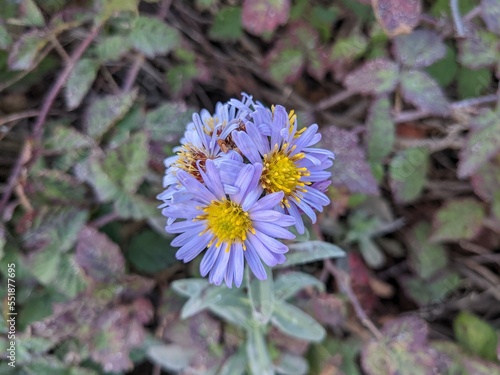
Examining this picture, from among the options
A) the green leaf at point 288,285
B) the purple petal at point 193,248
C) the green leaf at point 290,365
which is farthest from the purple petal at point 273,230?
the green leaf at point 290,365

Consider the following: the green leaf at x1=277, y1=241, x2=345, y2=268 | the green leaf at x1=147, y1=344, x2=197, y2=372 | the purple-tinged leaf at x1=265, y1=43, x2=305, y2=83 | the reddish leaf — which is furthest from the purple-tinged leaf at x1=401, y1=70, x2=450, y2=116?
the green leaf at x1=147, y1=344, x2=197, y2=372

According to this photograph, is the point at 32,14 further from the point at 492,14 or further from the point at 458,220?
the point at 458,220

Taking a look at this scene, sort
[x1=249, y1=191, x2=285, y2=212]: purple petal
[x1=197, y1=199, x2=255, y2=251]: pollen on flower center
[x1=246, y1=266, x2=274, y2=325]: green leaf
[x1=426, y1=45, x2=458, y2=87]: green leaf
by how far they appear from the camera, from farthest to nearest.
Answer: [x1=426, y1=45, x2=458, y2=87]: green leaf
[x1=246, y1=266, x2=274, y2=325]: green leaf
[x1=197, y1=199, x2=255, y2=251]: pollen on flower center
[x1=249, y1=191, x2=285, y2=212]: purple petal

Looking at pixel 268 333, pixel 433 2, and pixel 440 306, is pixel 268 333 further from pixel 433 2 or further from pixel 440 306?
pixel 433 2

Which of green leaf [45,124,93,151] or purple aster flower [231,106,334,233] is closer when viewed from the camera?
purple aster flower [231,106,334,233]

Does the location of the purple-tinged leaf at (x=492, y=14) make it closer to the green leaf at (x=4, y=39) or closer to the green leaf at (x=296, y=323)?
the green leaf at (x=296, y=323)

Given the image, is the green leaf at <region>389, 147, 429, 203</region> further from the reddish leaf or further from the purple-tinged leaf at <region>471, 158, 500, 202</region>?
the reddish leaf

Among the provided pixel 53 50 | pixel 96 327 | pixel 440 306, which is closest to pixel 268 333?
pixel 96 327
